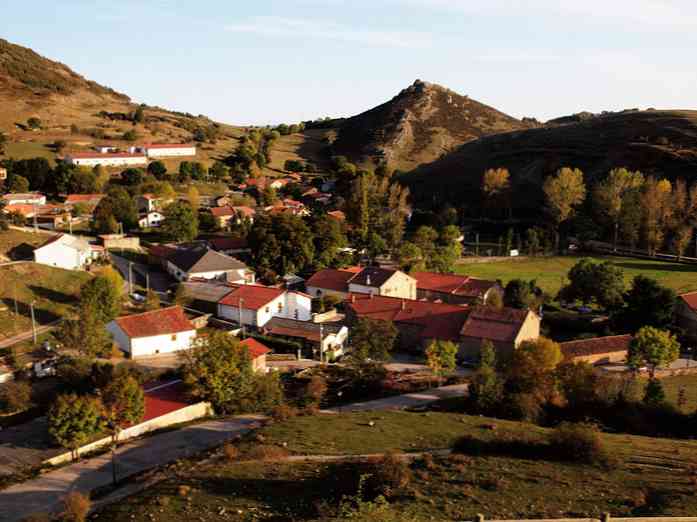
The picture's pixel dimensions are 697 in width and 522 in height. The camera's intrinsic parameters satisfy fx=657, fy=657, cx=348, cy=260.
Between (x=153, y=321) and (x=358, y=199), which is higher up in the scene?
(x=358, y=199)

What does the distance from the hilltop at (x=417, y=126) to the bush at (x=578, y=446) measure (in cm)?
10505

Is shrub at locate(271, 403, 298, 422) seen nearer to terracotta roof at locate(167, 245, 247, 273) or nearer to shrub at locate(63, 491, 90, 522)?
shrub at locate(63, 491, 90, 522)

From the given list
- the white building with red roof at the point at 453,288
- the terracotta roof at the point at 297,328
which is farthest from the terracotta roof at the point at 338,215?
the terracotta roof at the point at 297,328

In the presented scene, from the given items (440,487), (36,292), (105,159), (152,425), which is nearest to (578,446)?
(440,487)

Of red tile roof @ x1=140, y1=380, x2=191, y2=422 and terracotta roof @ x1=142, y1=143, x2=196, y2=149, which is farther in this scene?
terracotta roof @ x1=142, y1=143, x2=196, y2=149

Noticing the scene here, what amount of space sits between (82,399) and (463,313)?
23061 mm

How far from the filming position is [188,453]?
24.4 metres

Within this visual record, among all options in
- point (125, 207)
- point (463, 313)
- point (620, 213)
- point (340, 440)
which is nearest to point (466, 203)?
point (620, 213)

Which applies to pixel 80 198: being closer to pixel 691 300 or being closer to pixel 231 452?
pixel 231 452

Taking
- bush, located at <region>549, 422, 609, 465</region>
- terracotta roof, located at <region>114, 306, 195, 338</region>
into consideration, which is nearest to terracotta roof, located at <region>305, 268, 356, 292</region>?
terracotta roof, located at <region>114, 306, 195, 338</region>

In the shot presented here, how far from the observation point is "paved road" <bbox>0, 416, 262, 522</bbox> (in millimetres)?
20578

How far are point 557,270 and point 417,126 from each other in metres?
88.5

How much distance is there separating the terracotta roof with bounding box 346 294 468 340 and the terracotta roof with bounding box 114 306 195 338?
37.5ft

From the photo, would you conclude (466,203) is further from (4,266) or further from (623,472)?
(623,472)
